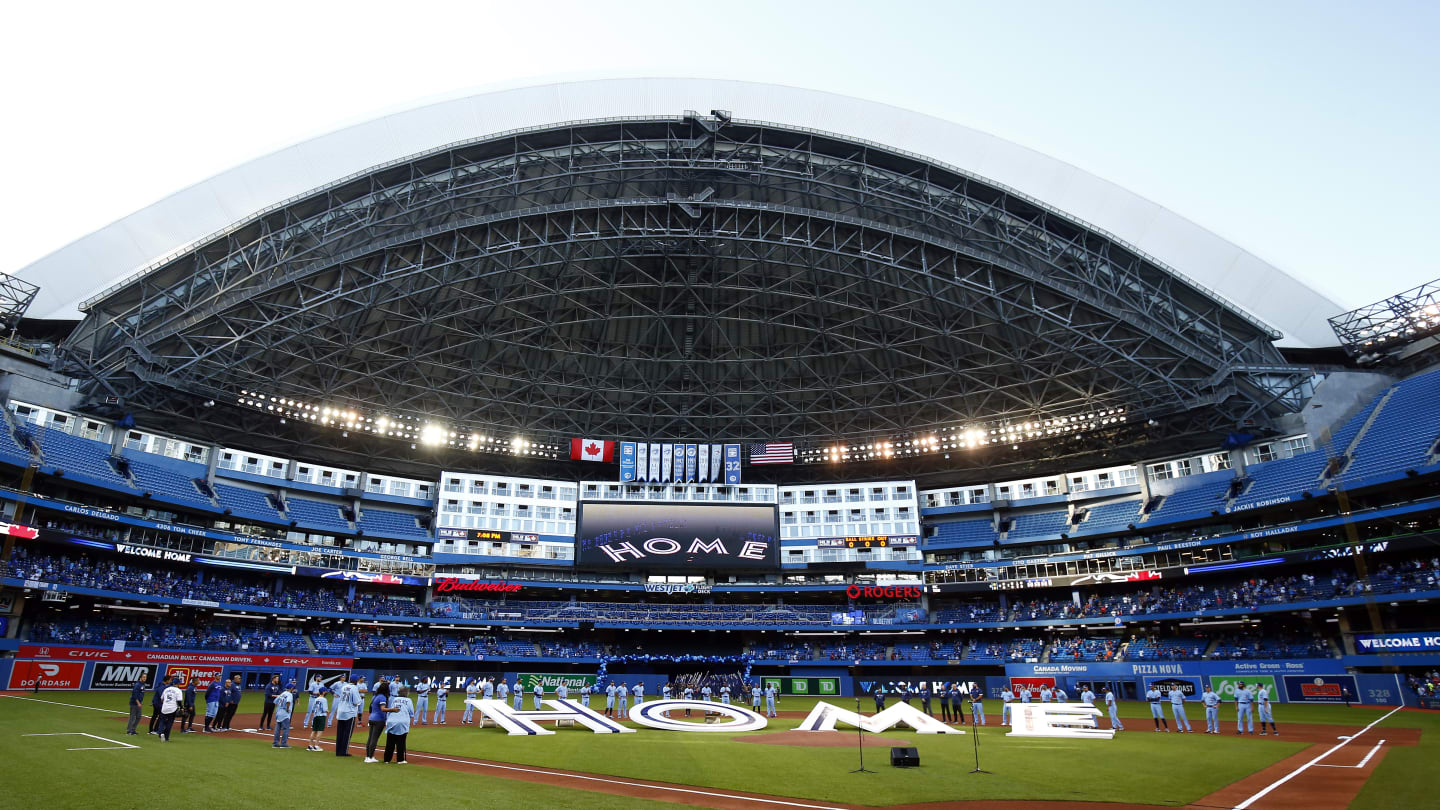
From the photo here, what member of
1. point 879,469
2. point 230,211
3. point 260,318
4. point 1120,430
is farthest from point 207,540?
point 1120,430

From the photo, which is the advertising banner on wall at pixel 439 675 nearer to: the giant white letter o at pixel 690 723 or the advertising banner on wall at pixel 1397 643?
the giant white letter o at pixel 690 723

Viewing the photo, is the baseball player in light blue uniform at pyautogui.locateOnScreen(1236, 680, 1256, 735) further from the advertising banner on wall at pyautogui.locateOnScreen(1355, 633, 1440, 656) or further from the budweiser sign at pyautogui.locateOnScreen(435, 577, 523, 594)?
the budweiser sign at pyautogui.locateOnScreen(435, 577, 523, 594)

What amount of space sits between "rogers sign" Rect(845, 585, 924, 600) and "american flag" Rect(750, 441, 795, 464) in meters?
12.5

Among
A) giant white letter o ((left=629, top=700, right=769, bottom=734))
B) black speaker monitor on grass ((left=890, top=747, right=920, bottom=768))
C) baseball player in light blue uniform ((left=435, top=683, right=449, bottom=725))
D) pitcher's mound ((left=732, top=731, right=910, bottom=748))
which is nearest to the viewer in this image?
black speaker monitor on grass ((left=890, top=747, right=920, bottom=768))

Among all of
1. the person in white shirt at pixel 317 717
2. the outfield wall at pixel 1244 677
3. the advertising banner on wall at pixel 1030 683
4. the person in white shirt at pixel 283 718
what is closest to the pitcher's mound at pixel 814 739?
the person in white shirt at pixel 317 717

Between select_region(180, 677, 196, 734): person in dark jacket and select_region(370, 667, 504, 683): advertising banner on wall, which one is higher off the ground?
select_region(180, 677, 196, 734): person in dark jacket

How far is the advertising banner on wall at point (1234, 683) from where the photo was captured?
45812 millimetres

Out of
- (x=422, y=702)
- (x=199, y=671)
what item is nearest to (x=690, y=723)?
(x=422, y=702)

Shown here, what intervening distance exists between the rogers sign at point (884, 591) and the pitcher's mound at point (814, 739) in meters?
36.6

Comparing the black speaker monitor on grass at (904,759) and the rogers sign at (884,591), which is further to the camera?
the rogers sign at (884,591)

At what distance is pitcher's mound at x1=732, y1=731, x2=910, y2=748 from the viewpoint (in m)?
26.3

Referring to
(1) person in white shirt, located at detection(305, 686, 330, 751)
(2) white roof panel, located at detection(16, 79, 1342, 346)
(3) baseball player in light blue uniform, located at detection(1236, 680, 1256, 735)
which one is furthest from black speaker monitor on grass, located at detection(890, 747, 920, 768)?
(2) white roof panel, located at detection(16, 79, 1342, 346)

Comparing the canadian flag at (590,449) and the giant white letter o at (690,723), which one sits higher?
the canadian flag at (590,449)

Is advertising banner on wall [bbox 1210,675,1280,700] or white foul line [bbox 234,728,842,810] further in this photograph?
advertising banner on wall [bbox 1210,675,1280,700]
